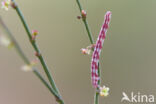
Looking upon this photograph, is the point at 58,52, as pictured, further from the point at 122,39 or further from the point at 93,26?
the point at 122,39

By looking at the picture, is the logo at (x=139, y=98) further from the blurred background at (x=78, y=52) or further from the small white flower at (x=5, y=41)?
the small white flower at (x=5, y=41)

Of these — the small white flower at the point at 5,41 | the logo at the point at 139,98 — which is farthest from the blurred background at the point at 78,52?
the small white flower at the point at 5,41

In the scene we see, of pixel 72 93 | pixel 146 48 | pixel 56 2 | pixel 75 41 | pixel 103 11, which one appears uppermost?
pixel 56 2

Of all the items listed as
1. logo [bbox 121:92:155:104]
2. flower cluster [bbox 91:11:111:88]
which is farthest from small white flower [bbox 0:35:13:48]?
logo [bbox 121:92:155:104]

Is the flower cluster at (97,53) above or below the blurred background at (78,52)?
above

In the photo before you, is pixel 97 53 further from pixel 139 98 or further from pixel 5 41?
Answer: pixel 139 98

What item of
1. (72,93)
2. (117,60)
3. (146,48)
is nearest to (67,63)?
(72,93)

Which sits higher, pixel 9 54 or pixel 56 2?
pixel 56 2

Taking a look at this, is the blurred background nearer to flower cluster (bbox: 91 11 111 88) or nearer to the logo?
the logo
